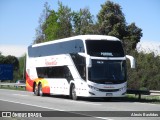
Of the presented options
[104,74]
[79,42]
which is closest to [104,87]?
[104,74]

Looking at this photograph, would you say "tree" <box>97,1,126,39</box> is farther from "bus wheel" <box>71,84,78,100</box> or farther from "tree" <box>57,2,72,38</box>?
"bus wheel" <box>71,84,78,100</box>

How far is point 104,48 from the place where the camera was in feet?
90.5

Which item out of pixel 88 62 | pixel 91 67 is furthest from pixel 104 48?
pixel 88 62

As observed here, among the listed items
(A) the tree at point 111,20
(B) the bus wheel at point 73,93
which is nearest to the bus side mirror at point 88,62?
(B) the bus wheel at point 73,93

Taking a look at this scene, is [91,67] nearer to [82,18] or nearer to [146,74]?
[146,74]

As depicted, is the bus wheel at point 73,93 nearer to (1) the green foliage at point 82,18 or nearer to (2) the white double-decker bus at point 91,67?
(2) the white double-decker bus at point 91,67

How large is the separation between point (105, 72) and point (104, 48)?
5.01 feet

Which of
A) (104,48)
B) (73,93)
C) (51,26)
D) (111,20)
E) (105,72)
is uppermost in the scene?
(111,20)

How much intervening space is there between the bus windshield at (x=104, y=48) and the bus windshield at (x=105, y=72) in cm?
48

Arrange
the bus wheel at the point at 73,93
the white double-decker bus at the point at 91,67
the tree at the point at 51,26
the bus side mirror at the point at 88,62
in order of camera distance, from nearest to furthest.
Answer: the bus side mirror at the point at 88,62
the white double-decker bus at the point at 91,67
the bus wheel at the point at 73,93
the tree at the point at 51,26

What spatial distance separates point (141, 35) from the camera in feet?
235

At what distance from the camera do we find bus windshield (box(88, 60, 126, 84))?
26953mm

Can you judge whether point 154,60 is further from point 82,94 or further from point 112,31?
point 82,94

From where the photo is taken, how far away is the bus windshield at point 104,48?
2722cm
